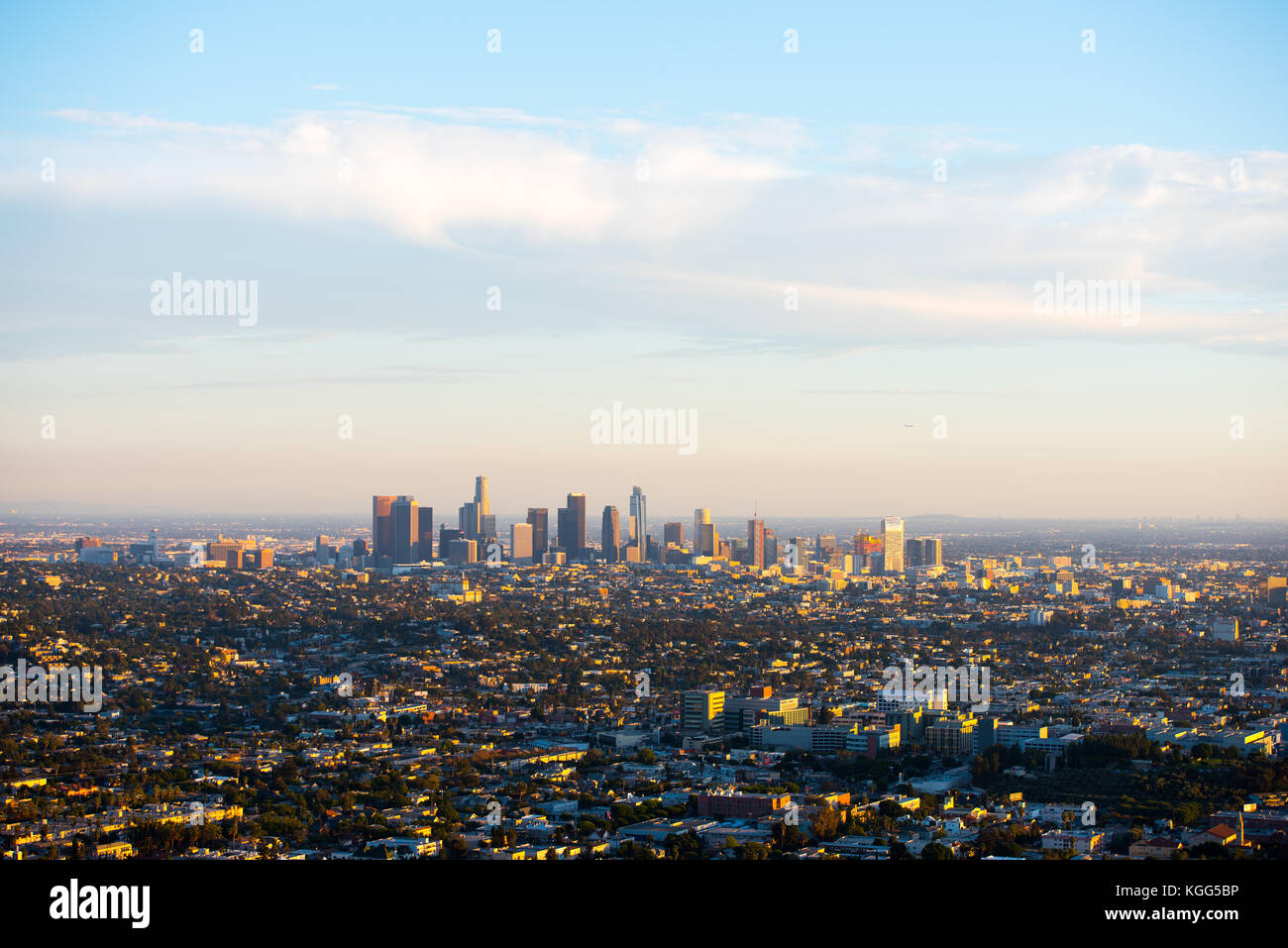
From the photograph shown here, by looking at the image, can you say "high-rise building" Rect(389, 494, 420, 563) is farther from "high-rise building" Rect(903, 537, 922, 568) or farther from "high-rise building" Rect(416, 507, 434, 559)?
"high-rise building" Rect(903, 537, 922, 568)

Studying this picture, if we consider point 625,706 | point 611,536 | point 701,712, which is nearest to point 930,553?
point 611,536

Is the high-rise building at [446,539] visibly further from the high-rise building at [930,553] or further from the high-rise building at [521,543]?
the high-rise building at [930,553]

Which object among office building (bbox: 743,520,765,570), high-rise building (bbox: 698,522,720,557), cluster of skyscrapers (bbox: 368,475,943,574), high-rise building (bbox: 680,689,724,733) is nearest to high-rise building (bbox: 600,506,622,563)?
cluster of skyscrapers (bbox: 368,475,943,574)

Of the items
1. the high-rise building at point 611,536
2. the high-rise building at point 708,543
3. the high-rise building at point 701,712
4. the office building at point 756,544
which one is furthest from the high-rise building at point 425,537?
the high-rise building at point 701,712

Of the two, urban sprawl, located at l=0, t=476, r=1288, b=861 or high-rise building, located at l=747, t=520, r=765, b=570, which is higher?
high-rise building, located at l=747, t=520, r=765, b=570

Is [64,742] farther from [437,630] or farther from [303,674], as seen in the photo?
[437,630]

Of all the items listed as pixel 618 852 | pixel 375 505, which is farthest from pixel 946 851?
pixel 375 505
